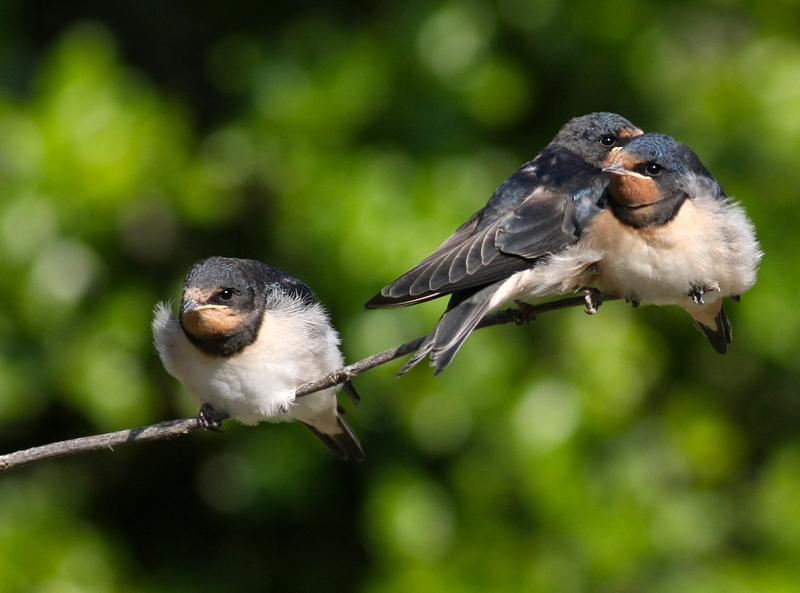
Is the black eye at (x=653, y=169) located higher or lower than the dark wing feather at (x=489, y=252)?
higher

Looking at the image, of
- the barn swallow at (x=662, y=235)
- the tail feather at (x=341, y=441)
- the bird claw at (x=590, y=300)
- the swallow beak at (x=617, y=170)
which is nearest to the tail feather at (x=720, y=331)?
the barn swallow at (x=662, y=235)

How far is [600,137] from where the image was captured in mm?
3131

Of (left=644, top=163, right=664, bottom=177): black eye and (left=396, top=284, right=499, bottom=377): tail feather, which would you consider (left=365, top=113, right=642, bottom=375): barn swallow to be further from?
(left=644, top=163, right=664, bottom=177): black eye

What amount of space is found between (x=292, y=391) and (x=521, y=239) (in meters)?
0.71

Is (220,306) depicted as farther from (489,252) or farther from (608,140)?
(608,140)

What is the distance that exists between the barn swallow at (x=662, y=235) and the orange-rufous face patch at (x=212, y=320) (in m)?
0.91

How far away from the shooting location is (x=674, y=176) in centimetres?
258

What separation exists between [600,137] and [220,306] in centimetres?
130

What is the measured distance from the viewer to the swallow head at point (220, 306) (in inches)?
A: 101

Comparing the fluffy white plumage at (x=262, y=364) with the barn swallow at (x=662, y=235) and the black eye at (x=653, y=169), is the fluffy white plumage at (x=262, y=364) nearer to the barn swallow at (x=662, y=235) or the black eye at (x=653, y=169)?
the barn swallow at (x=662, y=235)

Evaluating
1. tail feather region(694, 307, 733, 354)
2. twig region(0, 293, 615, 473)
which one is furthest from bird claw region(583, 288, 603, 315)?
tail feather region(694, 307, 733, 354)

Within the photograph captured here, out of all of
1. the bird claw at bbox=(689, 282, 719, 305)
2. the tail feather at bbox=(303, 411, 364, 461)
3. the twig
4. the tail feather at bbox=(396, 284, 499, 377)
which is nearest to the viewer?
the twig

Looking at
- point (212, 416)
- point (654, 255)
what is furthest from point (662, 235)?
point (212, 416)

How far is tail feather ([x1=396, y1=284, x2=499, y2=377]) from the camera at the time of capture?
2.31 metres
